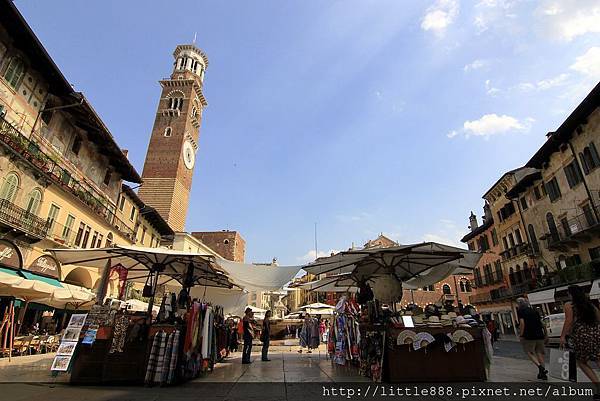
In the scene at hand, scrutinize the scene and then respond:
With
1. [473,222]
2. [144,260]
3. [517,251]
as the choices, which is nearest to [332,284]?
[144,260]

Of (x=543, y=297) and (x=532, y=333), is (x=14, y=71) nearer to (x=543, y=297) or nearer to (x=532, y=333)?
(x=532, y=333)

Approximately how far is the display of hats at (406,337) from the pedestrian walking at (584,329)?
7.86 ft

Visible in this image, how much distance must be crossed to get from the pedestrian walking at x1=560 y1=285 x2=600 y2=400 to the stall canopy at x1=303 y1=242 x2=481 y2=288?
6.68 feet

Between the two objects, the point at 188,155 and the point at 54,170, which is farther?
the point at 188,155

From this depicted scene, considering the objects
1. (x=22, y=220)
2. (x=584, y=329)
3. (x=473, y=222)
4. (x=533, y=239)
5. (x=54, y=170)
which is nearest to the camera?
(x=584, y=329)

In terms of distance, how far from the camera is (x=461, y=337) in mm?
5965

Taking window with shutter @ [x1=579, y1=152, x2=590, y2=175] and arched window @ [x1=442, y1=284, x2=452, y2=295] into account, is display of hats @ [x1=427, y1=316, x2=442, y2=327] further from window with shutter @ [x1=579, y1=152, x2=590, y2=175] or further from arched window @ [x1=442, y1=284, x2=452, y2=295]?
arched window @ [x1=442, y1=284, x2=452, y2=295]

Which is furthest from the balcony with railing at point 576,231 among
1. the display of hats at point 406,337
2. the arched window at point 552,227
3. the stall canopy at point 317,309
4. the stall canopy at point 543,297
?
the display of hats at point 406,337

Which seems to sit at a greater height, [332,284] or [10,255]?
[10,255]

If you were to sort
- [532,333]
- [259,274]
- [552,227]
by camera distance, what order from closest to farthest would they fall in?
[532,333] → [259,274] → [552,227]

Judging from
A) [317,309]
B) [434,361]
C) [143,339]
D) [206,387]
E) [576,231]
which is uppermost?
[576,231]

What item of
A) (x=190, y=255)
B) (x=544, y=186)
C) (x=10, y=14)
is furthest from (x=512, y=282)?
(x=10, y=14)

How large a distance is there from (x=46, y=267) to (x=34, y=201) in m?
3.41

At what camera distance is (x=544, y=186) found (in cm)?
2461
